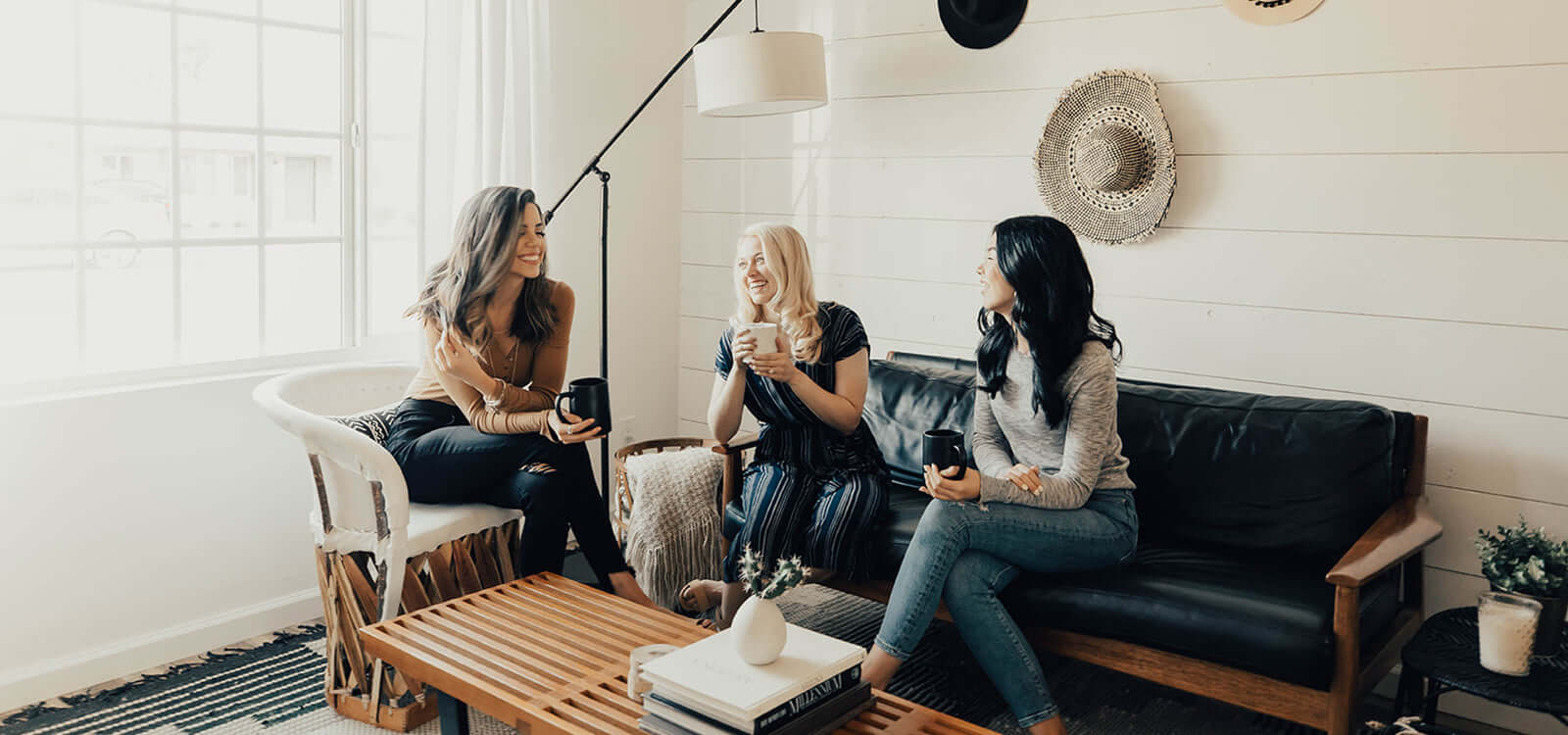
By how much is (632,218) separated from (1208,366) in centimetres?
197

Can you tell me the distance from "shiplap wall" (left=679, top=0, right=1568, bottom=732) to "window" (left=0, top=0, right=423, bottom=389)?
1.43 metres

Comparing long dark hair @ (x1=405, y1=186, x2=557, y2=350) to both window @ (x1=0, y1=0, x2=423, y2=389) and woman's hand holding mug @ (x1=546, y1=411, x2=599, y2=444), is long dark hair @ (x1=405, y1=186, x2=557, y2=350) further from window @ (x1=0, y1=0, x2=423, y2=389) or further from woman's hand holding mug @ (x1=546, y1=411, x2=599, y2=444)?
window @ (x1=0, y1=0, x2=423, y2=389)

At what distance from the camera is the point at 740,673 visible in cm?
180

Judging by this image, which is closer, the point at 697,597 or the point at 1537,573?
the point at 1537,573

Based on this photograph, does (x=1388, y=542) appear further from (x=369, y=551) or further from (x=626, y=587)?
(x=369, y=551)

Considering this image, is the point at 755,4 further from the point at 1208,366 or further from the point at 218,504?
the point at 218,504

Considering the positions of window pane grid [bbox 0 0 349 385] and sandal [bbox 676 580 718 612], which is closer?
window pane grid [bbox 0 0 349 385]

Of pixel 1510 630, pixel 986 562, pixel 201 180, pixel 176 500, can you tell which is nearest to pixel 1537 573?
pixel 1510 630

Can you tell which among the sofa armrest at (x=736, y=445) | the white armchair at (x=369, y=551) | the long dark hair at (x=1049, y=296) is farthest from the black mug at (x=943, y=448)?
the white armchair at (x=369, y=551)

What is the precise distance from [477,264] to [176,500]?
0.99 m

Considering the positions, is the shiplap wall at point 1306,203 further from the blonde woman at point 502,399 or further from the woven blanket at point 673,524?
the blonde woman at point 502,399

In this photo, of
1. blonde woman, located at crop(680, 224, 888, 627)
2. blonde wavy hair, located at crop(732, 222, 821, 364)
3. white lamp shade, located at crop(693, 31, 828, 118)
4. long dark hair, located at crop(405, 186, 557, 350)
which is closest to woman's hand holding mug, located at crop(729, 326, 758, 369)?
blonde woman, located at crop(680, 224, 888, 627)

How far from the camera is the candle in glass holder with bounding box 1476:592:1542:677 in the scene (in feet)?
6.77

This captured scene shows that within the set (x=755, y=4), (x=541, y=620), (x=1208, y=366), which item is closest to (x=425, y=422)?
(x=541, y=620)
